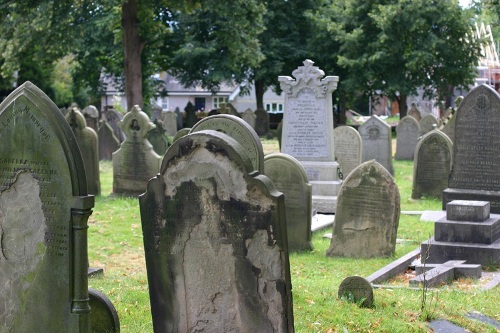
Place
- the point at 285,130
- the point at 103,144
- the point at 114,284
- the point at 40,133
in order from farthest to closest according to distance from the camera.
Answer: the point at 103,144 → the point at 285,130 → the point at 114,284 → the point at 40,133

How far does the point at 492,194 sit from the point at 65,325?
8930 mm

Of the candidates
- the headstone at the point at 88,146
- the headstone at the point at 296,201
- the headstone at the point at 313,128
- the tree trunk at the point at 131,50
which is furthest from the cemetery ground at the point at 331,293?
the tree trunk at the point at 131,50

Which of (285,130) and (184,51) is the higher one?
(184,51)

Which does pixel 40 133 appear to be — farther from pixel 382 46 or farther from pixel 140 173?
pixel 382 46

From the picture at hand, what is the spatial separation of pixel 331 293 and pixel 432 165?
10099 millimetres

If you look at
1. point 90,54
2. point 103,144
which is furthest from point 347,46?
point 103,144

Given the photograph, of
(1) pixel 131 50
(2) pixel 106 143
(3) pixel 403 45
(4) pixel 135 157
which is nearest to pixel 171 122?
(3) pixel 403 45

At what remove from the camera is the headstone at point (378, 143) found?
22797 mm

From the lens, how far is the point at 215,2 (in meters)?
27.2

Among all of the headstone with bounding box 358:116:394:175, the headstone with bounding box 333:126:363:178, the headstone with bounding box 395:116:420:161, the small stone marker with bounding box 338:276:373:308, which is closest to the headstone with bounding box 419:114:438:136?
the headstone with bounding box 395:116:420:161

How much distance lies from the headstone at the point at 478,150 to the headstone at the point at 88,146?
7197 mm

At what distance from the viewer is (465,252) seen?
36.7 ft

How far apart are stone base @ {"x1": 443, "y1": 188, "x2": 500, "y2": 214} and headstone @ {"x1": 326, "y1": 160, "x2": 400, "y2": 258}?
212 cm

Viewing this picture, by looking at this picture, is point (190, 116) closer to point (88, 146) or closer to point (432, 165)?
point (88, 146)
